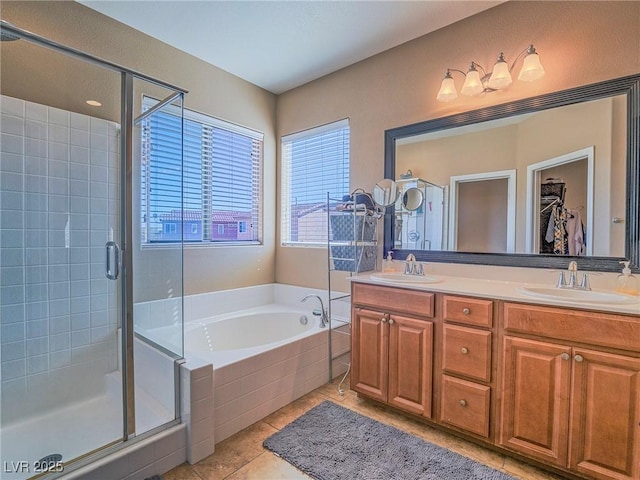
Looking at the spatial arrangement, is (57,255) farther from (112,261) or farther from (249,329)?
(249,329)

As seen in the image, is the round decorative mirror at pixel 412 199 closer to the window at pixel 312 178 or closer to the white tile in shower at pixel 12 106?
the window at pixel 312 178

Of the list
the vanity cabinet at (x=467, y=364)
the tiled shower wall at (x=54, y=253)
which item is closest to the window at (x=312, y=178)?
the vanity cabinet at (x=467, y=364)

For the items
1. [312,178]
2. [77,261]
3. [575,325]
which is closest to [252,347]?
[77,261]

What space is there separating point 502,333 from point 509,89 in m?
1.54

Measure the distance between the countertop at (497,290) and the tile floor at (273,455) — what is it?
33.7 inches

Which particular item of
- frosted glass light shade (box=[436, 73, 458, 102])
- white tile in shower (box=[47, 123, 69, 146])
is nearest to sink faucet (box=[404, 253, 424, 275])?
frosted glass light shade (box=[436, 73, 458, 102])

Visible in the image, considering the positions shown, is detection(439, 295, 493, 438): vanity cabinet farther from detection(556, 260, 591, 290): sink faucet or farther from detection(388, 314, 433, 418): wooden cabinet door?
detection(556, 260, 591, 290): sink faucet

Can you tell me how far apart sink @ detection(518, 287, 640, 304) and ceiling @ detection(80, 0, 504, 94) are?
6.02 ft

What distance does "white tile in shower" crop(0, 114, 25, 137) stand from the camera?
1814mm

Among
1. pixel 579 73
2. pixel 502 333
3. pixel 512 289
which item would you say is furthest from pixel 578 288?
pixel 579 73

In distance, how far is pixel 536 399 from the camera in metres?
1.53

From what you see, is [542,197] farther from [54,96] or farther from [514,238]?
[54,96]

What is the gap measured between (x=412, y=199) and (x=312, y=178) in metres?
1.13

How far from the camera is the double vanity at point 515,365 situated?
4.43 feet
